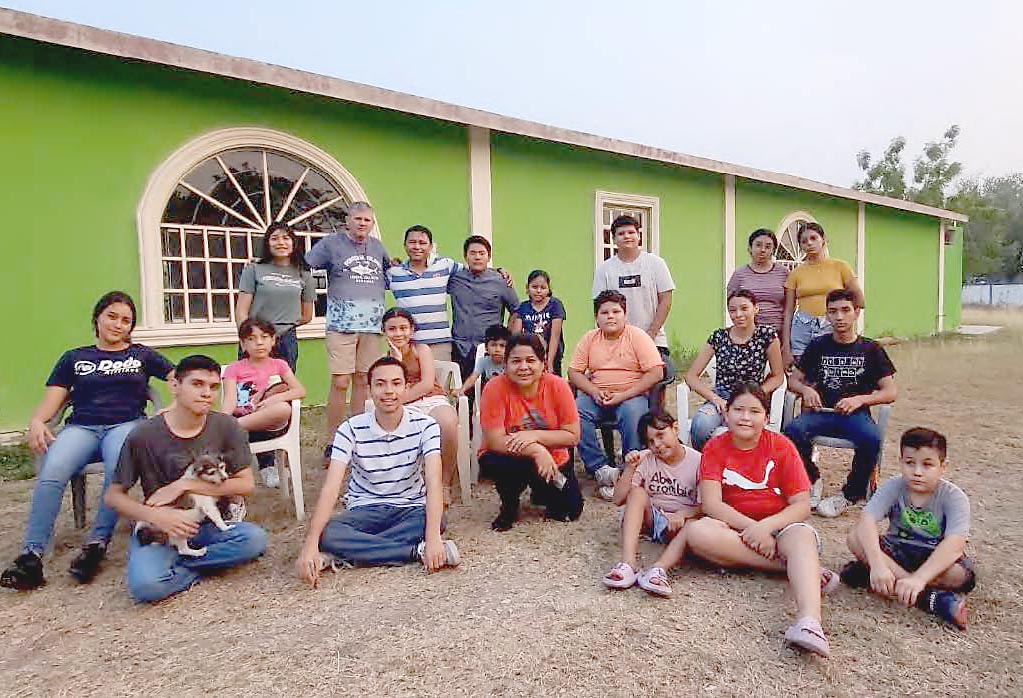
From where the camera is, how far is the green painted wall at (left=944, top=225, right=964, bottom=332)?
16.8 metres

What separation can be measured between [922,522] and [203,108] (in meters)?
5.74

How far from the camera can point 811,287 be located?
4.64 meters

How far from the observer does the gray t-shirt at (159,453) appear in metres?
2.82

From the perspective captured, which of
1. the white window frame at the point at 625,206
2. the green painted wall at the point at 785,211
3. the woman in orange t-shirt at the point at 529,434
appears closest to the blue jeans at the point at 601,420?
the woman in orange t-shirt at the point at 529,434

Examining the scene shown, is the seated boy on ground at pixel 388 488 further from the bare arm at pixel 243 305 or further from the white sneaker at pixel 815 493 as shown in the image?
the white sneaker at pixel 815 493

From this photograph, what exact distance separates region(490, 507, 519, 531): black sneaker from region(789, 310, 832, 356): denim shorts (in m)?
2.27

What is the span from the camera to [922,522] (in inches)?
102

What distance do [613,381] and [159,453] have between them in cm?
232

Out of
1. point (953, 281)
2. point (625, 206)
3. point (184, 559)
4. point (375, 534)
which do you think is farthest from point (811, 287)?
point (953, 281)

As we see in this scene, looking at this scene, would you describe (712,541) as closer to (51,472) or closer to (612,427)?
(612,427)

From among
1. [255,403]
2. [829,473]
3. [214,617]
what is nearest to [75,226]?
[255,403]

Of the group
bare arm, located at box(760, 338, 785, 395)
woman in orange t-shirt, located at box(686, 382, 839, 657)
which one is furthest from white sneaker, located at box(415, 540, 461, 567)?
bare arm, located at box(760, 338, 785, 395)

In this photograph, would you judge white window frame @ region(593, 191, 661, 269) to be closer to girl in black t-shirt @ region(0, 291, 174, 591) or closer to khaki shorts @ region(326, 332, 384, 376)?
khaki shorts @ region(326, 332, 384, 376)

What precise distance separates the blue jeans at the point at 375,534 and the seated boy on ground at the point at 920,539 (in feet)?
5.54
